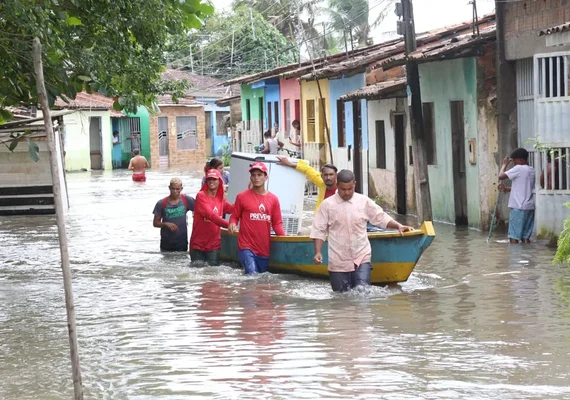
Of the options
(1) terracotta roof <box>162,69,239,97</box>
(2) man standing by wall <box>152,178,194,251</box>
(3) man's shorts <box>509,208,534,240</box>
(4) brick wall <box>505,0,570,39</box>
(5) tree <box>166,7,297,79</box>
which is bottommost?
(3) man's shorts <box>509,208,534,240</box>

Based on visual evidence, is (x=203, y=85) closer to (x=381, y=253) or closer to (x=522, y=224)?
(x=522, y=224)

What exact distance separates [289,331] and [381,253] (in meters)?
2.54

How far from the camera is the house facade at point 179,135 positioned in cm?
5347

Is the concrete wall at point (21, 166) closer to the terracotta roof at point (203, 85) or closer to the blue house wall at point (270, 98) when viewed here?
the blue house wall at point (270, 98)

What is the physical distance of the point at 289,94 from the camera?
37125 millimetres

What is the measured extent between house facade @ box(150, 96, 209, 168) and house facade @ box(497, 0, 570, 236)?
3551cm

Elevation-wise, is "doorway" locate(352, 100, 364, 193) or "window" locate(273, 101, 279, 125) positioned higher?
"window" locate(273, 101, 279, 125)

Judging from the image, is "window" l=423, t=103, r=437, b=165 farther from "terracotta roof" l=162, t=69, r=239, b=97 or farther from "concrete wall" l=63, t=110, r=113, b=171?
"terracotta roof" l=162, t=69, r=239, b=97

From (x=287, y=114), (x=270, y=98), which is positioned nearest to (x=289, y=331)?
(x=287, y=114)

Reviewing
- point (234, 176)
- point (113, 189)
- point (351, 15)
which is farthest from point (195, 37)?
point (234, 176)

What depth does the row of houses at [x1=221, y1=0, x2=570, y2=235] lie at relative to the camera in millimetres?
15758

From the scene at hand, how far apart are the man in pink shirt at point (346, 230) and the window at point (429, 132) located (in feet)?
33.3

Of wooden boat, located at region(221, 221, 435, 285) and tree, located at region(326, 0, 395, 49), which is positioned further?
tree, located at region(326, 0, 395, 49)

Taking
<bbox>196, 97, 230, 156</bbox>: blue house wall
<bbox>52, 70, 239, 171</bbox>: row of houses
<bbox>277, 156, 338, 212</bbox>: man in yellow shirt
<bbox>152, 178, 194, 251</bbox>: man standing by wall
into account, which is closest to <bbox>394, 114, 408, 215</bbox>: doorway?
<bbox>152, 178, 194, 251</bbox>: man standing by wall
